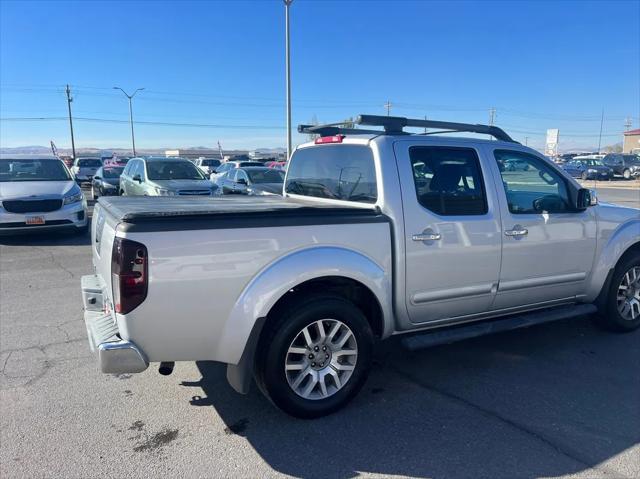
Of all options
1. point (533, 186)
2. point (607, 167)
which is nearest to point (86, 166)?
point (533, 186)

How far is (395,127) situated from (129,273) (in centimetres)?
238

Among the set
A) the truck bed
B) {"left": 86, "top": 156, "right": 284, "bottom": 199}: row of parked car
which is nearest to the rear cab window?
the truck bed

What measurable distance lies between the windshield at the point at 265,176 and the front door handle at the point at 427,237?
12.0 metres

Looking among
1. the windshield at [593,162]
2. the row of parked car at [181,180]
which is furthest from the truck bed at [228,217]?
the windshield at [593,162]

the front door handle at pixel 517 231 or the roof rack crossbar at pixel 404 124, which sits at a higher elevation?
the roof rack crossbar at pixel 404 124

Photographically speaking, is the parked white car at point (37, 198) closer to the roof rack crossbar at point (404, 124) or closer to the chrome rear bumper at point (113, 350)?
the chrome rear bumper at point (113, 350)

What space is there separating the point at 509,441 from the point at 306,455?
4.21ft

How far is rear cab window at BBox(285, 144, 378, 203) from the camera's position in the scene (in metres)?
3.84

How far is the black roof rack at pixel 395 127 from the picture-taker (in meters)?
3.98

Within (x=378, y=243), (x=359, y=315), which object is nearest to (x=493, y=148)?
(x=378, y=243)

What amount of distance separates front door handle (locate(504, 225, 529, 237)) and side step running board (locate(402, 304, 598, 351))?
0.75m

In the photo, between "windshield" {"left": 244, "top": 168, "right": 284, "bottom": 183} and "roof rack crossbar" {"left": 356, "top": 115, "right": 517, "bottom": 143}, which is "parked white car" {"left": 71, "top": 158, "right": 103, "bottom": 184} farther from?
"roof rack crossbar" {"left": 356, "top": 115, "right": 517, "bottom": 143}

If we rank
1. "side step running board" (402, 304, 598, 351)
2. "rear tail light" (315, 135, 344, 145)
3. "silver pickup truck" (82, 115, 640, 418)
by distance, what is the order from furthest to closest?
1. "rear tail light" (315, 135, 344, 145)
2. "side step running board" (402, 304, 598, 351)
3. "silver pickup truck" (82, 115, 640, 418)

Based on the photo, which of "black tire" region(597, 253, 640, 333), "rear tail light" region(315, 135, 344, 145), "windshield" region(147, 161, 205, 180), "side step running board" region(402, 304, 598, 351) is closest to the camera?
"side step running board" region(402, 304, 598, 351)
